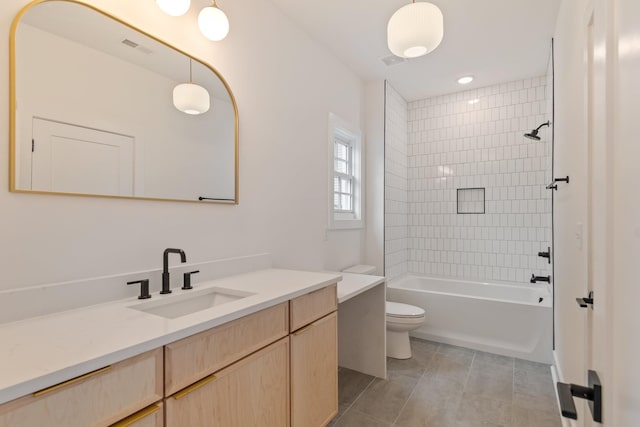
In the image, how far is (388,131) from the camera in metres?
3.57

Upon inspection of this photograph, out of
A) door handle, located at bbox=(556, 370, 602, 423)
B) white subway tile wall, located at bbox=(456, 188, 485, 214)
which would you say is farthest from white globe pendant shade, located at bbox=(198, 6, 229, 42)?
white subway tile wall, located at bbox=(456, 188, 485, 214)

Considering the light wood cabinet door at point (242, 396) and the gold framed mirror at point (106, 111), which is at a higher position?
the gold framed mirror at point (106, 111)

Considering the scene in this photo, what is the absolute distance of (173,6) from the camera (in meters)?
1.43

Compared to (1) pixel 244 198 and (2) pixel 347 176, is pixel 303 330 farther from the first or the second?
(2) pixel 347 176

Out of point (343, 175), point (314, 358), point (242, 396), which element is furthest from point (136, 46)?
point (343, 175)

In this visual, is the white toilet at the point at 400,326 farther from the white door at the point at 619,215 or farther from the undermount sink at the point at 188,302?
the white door at the point at 619,215

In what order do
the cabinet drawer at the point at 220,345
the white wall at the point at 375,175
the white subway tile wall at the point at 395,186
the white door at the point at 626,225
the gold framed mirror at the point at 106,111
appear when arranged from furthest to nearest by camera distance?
1. the white subway tile wall at the point at 395,186
2. the white wall at the point at 375,175
3. the gold framed mirror at the point at 106,111
4. the cabinet drawer at the point at 220,345
5. the white door at the point at 626,225

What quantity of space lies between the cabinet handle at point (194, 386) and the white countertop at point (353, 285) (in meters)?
0.98

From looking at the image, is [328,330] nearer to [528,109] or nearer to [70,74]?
[70,74]

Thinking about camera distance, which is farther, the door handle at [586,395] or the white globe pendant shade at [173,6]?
the white globe pendant shade at [173,6]

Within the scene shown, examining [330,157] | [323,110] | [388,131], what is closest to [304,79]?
[323,110]

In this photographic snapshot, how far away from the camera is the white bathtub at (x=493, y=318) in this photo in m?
2.77

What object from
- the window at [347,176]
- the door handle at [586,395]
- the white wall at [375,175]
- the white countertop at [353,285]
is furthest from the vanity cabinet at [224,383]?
the white wall at [375,175]

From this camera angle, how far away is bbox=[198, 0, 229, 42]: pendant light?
62.1 inches
